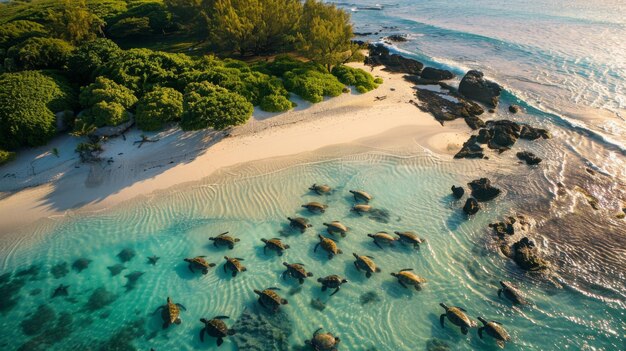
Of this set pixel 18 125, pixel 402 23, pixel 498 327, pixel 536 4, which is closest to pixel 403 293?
pixel 498 327

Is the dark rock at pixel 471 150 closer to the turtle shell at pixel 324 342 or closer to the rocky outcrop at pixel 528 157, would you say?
the rocky outcrop at pixel 528 157

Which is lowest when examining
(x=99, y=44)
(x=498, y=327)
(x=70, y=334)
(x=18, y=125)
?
(x=498, y=327)

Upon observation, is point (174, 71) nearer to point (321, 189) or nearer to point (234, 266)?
point (321, 189)

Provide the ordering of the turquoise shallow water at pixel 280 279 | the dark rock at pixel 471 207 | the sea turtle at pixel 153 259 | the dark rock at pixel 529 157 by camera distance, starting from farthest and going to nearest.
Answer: the dark rock at pixel 529 157, the dark rock at pixel 471 207, the sea turtle at pixel 153 259, the turquoise shallow water at pixel 280 279

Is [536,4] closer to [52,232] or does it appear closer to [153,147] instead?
[153,147]

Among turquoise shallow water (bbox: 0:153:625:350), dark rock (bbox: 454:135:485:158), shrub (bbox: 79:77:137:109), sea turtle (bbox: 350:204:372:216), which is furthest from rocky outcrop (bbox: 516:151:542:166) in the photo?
shrub (bbox: 79:77:137:109)

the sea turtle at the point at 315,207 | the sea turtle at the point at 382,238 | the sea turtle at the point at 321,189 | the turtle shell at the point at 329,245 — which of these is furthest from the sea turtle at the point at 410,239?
the sea turtle at the point at 321,189
